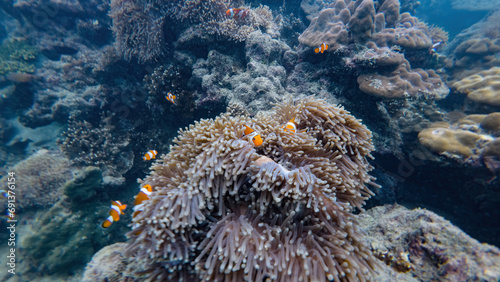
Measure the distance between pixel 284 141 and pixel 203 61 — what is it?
12.9 feet

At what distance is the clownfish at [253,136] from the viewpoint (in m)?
2.26

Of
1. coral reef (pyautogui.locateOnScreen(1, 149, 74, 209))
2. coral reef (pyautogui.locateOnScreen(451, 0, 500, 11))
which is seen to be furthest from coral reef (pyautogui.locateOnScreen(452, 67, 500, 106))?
coral reef (pyautogui.locateOnScreen(451, 0, 500, 11))

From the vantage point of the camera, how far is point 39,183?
19.8 ft

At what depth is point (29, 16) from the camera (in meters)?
9.29

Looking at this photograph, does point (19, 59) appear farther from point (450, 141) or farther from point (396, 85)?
point (450, 141)

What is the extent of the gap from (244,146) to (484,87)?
660 cm

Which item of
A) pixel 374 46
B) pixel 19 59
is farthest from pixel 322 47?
pixel 19 59

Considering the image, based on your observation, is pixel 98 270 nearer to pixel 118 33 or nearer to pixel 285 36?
pixel 118 33

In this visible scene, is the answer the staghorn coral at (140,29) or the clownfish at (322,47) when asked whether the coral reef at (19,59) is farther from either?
the clownfish at (322,47)

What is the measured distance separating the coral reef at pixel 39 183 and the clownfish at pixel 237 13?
261 inches

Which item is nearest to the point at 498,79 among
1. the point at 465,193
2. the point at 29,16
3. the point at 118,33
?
the point at 465,193

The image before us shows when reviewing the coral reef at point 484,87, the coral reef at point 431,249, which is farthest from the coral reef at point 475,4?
the coral reef at point 431,249

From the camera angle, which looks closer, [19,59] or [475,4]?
[19,59]

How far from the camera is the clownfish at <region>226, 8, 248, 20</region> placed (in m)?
5.50
